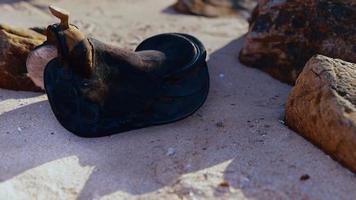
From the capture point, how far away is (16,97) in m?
3.63

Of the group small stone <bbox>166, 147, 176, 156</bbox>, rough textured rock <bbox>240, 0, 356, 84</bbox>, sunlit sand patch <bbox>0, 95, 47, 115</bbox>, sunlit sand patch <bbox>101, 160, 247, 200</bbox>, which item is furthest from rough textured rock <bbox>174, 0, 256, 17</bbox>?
sunlit sand patch <bbox>101, 160, 247, 200</bbox>

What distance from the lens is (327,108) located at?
2.81 meters

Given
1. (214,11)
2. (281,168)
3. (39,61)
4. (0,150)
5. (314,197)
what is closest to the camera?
(314,197)

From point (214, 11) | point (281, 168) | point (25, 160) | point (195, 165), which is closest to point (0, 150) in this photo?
point (25, 160)

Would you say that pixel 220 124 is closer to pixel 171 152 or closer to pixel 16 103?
pixel 171 152

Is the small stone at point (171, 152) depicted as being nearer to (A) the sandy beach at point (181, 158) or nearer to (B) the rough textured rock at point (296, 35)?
(A) the sandy beach at point (181, 158)

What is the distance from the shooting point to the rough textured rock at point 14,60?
3.64 m

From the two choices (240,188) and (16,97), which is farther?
(16,97)

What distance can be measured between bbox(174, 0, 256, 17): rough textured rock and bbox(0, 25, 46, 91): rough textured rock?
2.61m

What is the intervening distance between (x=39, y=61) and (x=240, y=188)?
158cm

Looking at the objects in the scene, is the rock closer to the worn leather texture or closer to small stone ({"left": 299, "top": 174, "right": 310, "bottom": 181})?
small stone ({"left": 299, "top": 174, "right": 310, "bottom": 181})

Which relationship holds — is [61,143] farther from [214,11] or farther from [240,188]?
[214,11]

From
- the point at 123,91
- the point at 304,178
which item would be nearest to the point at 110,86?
the point at 123,91

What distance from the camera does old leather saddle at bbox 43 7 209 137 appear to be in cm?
308
